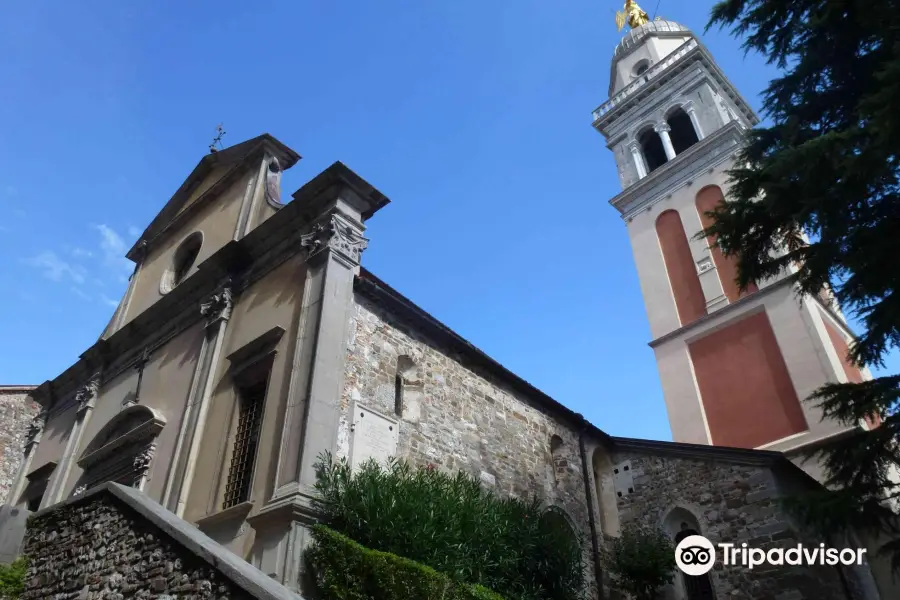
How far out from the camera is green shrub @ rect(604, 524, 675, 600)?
37.4 feet

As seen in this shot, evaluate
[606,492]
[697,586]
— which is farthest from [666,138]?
[697,586]

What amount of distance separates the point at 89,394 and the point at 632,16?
29.3 m

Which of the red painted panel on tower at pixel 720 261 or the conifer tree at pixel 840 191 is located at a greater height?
the red painted panel on tower at pixel 720 261

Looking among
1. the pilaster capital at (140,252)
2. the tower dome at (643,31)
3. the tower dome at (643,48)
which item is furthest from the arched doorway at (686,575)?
the tower dome at (643,31)

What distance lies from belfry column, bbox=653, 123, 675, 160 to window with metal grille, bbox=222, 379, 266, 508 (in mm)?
18805

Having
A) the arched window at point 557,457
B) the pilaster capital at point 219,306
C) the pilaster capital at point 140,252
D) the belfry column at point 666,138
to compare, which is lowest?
the arched window at point 557,457

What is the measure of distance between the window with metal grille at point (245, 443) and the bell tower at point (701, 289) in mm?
11665

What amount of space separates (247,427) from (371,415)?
224 centimetres

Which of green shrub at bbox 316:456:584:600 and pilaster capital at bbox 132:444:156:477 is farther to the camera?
pilaster capital at bbox 132:444:156:477

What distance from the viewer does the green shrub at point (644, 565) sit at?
11.4 metres

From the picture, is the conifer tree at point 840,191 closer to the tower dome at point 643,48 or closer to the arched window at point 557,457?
the arched window at point 557,457

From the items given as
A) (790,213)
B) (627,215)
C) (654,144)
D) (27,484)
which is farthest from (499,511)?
(654,144)

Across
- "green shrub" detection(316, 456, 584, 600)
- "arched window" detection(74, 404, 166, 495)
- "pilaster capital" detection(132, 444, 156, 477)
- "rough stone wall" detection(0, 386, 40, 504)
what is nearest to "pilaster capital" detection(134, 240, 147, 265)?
"arched window" detection(74, 404, 166, 495)

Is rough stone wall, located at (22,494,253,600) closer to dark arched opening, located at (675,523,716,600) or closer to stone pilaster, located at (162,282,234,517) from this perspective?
stone pilaster, located at (162,282,234,517)
